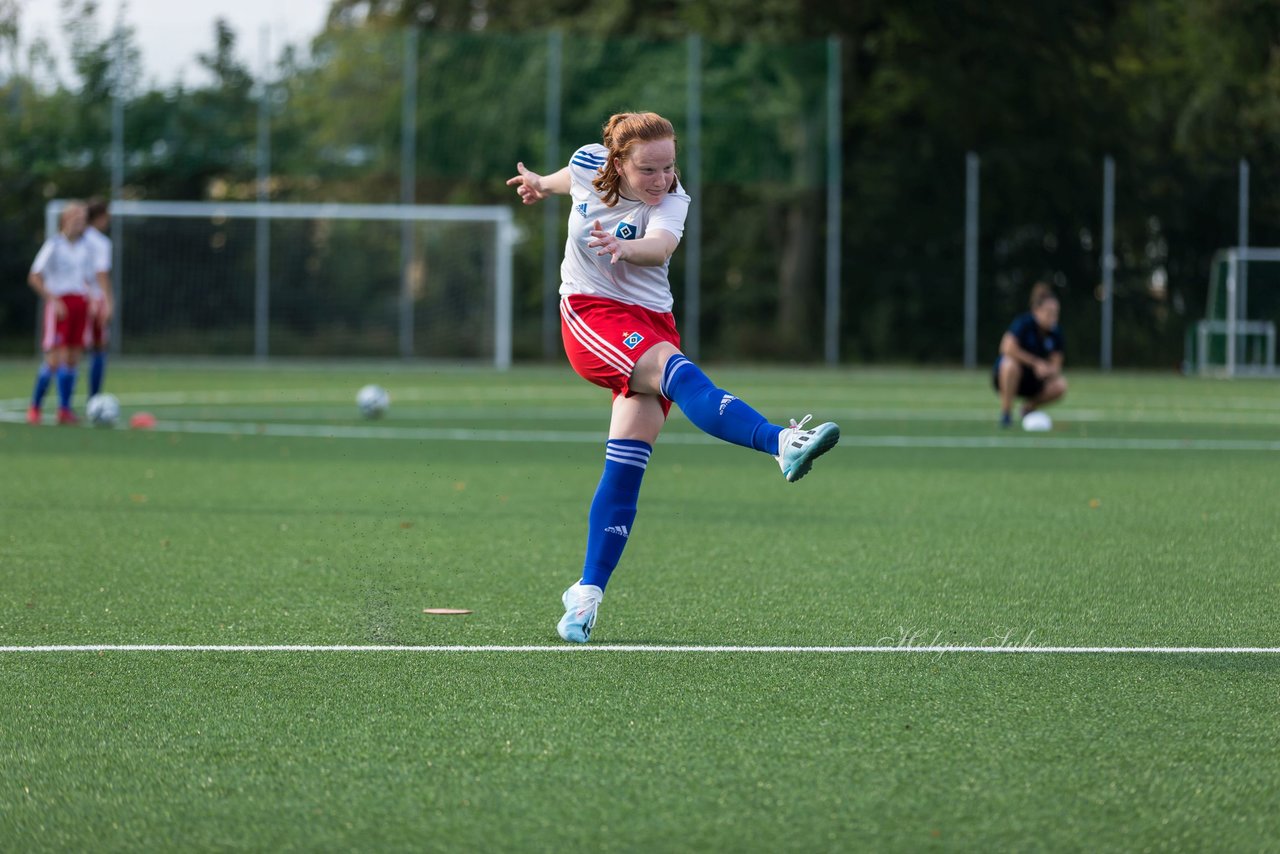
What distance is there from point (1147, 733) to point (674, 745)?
1108mm

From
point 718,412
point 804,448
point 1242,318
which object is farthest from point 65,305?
point 1242,318

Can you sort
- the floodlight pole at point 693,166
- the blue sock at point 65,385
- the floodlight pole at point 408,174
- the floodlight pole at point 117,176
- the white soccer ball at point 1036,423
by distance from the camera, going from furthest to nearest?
the floodlight pole at point 408,174 → the floodlight pole at point 693,166 → the floodlight pole at point 117,176 → the blue sock at point 65,385 → the white soccer ball at point 1036,423

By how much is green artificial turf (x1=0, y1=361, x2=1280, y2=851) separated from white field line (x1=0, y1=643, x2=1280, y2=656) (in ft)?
0.18

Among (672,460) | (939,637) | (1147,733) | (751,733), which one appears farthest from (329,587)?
(672,460)

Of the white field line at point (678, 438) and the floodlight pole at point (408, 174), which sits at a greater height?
the floodlight pole at point (408, 174)

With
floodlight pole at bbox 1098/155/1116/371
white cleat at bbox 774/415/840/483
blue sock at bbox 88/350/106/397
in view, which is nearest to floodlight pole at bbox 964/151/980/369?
floodlight pole at bbox 1098/155/1116/371

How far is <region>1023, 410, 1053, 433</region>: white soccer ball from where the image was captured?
16.2m

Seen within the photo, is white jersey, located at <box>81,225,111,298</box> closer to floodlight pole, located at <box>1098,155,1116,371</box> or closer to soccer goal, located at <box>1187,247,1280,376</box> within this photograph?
soccer goal, located at <box>1187,247,1280,376</box>

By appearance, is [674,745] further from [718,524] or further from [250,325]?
[250,325]

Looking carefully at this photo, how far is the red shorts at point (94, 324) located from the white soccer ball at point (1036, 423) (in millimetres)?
8038

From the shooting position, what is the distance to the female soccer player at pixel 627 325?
544 cm

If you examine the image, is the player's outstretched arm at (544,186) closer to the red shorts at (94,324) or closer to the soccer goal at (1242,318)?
the red shorts at (94,324)

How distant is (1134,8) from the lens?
3722cm

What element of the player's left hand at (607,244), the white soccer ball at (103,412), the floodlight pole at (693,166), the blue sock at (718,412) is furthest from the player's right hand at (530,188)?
the floodlight pole at (693,166)
